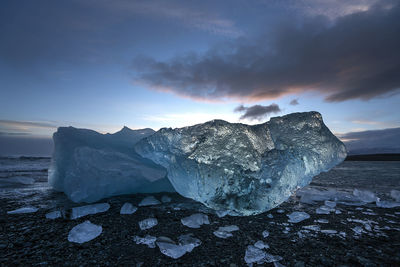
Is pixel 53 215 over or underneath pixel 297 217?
over

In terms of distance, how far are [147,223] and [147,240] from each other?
0.29 meters

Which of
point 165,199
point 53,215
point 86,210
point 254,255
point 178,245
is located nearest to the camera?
point 254,255

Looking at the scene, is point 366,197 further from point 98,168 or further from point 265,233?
point 98,168

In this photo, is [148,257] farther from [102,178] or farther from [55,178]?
[55,178]

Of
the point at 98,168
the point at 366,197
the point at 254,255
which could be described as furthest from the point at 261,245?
the point at 366,197

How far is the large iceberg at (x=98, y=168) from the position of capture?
2.38m

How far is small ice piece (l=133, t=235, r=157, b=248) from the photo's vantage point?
1315mm

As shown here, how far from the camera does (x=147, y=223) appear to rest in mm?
1649

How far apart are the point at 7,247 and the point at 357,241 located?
2395 millimetres

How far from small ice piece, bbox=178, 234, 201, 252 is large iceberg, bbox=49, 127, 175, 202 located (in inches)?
50.7

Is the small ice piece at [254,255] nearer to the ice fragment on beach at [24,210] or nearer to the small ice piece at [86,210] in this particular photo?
the small ice piece at [86,210]

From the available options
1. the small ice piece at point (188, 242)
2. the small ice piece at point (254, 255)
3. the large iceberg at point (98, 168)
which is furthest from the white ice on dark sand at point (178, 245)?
the large iceberg at point (98, 168)

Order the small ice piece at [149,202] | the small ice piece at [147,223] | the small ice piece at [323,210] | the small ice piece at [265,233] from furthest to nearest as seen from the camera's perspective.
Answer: the small ice piece at [149,202] → the small ice piece at [323,210] → the small ice piece at [147,223] → the small ice piece at [265,233]

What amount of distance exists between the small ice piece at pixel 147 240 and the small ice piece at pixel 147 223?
0.17 meters
